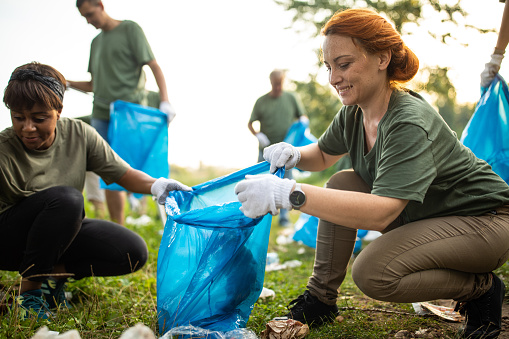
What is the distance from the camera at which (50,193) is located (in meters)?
1.87

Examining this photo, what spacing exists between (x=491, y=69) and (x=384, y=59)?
43.4 inches

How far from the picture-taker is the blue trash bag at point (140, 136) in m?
3.00

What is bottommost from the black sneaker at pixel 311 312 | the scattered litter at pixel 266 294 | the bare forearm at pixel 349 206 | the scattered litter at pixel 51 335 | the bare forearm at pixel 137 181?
the scattered litter at pixel 266 294

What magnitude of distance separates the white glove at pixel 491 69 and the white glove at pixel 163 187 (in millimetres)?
1714

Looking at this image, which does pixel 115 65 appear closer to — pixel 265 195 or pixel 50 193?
pixel 50 193

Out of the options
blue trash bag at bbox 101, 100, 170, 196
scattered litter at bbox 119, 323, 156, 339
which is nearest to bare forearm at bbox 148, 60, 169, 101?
blue trash bag at bbox 101, 100, 170, 196

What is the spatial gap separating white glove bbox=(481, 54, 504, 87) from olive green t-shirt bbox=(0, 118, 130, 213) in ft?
6.37

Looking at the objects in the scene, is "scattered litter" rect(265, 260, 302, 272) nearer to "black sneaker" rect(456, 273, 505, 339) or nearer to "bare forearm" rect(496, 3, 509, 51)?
"black sneaker" rect(456, 273, 505, 339)

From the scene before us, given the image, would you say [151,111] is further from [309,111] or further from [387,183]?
[309,111]

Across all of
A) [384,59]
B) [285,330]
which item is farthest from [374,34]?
[285,330]

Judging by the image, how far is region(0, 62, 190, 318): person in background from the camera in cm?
181

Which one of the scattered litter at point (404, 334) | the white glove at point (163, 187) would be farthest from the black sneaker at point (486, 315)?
the white glove at point (163, 187)

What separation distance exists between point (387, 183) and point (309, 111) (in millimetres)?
6099

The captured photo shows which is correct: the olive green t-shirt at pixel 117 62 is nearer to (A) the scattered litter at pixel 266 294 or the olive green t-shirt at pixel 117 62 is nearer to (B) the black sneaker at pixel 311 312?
(A) the scattered litter at pixel 266 294
